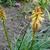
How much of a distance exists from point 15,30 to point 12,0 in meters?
0.89

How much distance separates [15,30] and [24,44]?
2.76 ft

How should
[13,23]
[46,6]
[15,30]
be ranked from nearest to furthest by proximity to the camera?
1. [15,30]
2. [13,23]
3. [46,6]

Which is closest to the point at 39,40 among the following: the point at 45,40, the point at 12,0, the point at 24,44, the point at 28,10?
the point at 45,40

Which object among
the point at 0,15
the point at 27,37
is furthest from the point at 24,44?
the point at 0,15

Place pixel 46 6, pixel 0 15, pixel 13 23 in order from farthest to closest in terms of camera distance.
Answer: pixel 46 6 → pixel 13 23 → pixel 0 15

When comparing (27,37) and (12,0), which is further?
(12,0)

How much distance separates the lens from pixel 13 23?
10.6 ft

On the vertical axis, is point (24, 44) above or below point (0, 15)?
below

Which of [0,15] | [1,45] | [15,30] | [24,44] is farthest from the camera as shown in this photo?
[15,30]

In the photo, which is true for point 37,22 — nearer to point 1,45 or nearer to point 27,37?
point 27,37

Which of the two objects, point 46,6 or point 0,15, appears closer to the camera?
point 0,15

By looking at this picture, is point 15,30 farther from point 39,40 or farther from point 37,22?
point 37,22

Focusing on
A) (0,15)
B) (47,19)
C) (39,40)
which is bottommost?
(47,19)

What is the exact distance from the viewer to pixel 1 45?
106 inches
